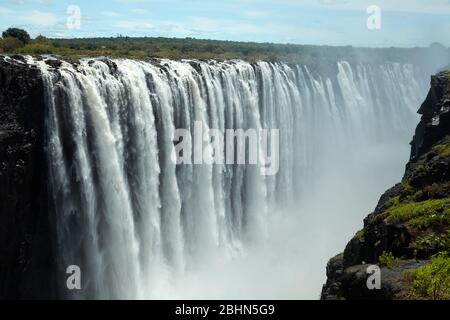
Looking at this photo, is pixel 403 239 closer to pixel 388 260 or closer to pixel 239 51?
pixel 388 260

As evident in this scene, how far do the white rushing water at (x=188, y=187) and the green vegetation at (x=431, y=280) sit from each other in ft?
39.2

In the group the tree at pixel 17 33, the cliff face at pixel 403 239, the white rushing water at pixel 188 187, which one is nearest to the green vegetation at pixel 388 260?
the cliff face at pixel 403 239

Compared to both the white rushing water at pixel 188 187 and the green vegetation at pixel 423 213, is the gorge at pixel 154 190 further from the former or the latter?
the green vegetation at pixel 423 213

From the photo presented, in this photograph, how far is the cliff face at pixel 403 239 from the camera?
1235 centimetres

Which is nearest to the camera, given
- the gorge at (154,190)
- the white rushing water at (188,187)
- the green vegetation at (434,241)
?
the green vegetation at (434,241)

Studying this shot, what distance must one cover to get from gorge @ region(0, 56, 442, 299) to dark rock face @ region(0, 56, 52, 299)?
4cm

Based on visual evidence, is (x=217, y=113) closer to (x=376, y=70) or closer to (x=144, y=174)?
(x=144, y=174)

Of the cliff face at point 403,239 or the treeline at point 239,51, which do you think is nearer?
the cliff face at point 403,239

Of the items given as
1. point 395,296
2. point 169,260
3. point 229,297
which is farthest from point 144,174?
point 395,296

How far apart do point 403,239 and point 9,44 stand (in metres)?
23.2

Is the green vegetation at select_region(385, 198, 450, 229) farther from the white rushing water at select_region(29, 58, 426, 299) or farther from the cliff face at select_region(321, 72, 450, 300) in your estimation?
the white rushing water at select_region(29, 58, 426, 299)

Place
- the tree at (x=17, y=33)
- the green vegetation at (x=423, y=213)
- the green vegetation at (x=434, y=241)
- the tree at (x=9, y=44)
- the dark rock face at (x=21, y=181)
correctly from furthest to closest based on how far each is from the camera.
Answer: the tree at (x=17, y=33) < the tree at (x=9, y=44) < the dark rock face at (x=21, y=181) < the green vegetation at (x=423, y=213) < the green vegetation at (x=434, y=241)

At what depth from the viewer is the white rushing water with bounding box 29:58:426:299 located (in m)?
20.3

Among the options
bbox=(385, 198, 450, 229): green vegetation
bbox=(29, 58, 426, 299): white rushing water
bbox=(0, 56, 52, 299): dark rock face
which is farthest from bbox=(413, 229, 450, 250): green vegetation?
bbox=(0, 56, 52, 299): dark rock face
